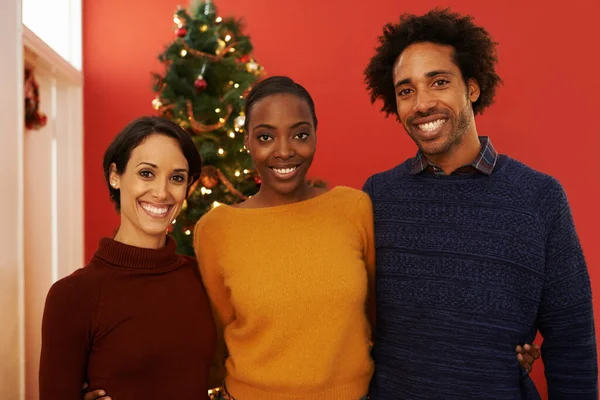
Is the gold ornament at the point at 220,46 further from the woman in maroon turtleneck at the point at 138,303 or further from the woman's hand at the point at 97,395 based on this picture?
the woman's hand at the point at 97,395

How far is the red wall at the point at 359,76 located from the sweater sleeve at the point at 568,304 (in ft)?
7.18

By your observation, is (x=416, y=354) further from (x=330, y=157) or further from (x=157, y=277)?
(x=330, y=157)

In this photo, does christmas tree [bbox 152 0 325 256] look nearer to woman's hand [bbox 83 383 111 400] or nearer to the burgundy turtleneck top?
the burgundy turtleneck top

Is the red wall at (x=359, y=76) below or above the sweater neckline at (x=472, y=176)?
above

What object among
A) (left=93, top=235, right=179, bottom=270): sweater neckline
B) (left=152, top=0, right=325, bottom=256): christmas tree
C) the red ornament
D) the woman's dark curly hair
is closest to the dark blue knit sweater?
the woman's dark curly hair

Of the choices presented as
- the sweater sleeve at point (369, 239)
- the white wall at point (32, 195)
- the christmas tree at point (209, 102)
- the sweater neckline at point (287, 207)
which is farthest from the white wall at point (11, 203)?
the sweater sleeve at point (369, 239)

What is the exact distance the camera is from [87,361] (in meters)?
1.35

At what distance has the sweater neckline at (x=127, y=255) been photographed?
4.74ft

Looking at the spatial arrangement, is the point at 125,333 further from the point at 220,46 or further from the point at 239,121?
the point at 220,46

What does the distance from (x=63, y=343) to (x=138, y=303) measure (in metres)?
0.20

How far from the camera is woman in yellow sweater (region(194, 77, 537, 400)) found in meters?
1.47

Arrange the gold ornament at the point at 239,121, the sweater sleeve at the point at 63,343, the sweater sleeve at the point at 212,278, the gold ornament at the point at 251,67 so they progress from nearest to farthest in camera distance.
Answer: the sweater sleeve at the point at 63,343 < the sweater sleeve at the point at 212,278 < the gold ornament at the point at 239,121 < the gold ornament at the point at 251,67

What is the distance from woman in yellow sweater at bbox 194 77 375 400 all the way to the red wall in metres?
1.95

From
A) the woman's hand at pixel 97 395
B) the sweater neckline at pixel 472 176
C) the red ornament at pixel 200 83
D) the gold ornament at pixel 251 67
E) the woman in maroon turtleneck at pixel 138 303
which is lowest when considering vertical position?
the woman's hand at pixel 97 395
